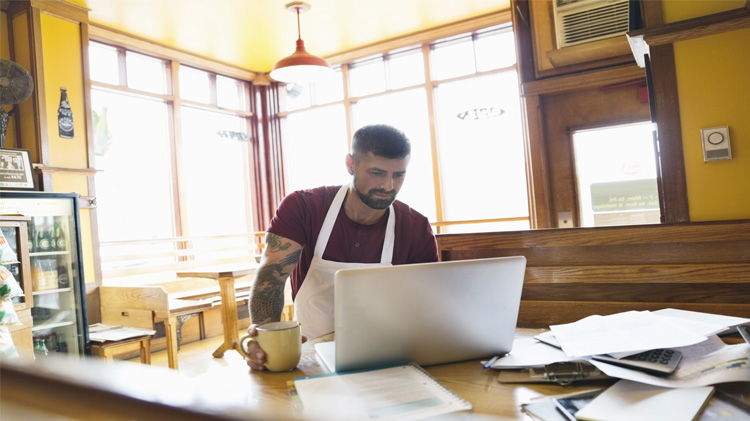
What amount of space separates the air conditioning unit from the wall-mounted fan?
4.27 meters

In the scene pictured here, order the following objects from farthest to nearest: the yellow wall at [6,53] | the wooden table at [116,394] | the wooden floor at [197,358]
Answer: the yellow wall at [6,53] → the wooden floor at [197,358] → the wooden table at [116,394]

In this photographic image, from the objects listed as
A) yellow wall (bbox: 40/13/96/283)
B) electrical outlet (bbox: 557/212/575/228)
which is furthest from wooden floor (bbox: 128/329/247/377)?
electrical outlet (bbox: 557/212/575/228)

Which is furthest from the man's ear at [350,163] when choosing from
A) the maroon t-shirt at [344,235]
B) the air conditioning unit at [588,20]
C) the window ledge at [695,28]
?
the air conditioning unit at [588,20]

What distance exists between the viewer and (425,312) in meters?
1.01

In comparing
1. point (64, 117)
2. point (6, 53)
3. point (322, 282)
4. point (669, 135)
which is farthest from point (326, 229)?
point (6, 53)

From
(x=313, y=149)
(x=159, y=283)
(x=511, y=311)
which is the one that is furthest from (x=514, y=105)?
(x=511, y=311)

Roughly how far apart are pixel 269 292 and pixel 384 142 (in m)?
0.61

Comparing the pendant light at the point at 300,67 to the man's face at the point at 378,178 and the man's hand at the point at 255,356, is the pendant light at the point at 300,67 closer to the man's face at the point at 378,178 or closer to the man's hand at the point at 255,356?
the man's face at the point at 378,178

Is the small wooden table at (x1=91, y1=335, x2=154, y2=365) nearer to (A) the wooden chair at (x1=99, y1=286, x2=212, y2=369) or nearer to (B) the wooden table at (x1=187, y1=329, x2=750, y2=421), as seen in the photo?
(A) the wooden chair at (x1=99, y1=286, x2=212, y2=369)

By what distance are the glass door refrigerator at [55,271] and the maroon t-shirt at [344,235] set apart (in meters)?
3.24

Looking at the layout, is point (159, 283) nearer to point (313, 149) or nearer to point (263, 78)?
point (313, 149)

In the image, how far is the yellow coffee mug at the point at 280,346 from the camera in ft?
3.49

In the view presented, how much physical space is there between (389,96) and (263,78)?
195cm

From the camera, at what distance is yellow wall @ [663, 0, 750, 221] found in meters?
2.24
